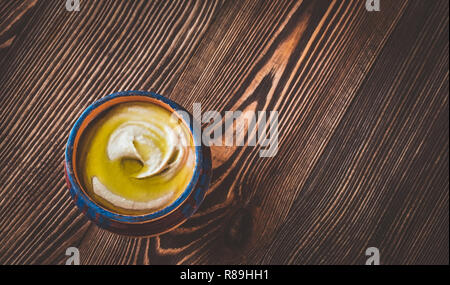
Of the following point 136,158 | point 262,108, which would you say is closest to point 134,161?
point 136,158

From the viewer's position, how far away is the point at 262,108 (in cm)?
62

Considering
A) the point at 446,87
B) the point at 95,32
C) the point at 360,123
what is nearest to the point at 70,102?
the point at 95,32

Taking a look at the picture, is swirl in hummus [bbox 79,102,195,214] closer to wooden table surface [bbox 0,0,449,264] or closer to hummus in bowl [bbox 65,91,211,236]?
hummus in bowl [bbox 65,91,211,236]

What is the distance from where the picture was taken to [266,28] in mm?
625

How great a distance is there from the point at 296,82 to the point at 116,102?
0.29m

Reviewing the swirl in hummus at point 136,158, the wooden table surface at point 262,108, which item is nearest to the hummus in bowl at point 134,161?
the swirl in hummus at point 136,158

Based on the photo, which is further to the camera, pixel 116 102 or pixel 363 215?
pixel 363 215

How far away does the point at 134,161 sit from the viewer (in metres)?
0.47

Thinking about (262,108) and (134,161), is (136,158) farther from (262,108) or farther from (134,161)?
(262,108)

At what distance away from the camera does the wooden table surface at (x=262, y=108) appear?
0.60 m

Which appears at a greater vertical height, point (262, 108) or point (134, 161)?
point (262, 108)

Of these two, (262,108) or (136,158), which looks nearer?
(136,158)

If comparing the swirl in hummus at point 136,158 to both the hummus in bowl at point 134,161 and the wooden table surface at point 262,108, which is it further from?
the wooden table surface at point 262,108
